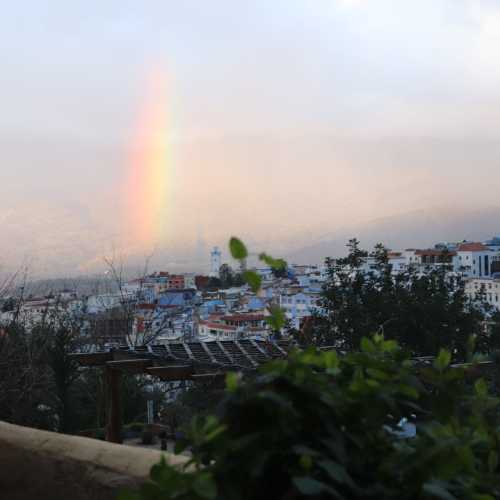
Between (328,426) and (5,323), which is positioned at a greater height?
(328,426)

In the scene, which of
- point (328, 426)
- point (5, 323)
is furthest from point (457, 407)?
point (5, 323)

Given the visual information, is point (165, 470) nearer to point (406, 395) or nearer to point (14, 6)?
point (406, 395)

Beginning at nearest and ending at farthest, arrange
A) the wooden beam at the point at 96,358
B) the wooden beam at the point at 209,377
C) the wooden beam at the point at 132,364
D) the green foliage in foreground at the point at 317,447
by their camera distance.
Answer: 1. the green foliage in foreground at the point at 317,447
2. the wooden beam at the point at 209,377
3. the wooden beam at the point at 132,364
4. the wooden beam at the point at 96,358

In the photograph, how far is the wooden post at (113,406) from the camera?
5.75 metres

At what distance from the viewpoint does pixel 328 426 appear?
80 cm

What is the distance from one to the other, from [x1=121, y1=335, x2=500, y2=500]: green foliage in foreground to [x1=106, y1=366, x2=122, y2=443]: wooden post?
5087 mm

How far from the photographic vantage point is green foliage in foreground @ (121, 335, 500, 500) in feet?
2.50

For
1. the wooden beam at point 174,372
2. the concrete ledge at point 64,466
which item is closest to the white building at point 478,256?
the wooden beam at point 174,372

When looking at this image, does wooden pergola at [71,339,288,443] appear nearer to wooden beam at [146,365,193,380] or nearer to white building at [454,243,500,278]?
wooden beam at [146,365,193,380]

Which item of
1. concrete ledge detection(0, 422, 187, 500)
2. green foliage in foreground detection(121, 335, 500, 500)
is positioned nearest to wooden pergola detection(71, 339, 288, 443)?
concrete ledge detection(0, 422, 187, 500)

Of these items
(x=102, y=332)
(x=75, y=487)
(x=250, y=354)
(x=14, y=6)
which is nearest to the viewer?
(x=75, y=487)

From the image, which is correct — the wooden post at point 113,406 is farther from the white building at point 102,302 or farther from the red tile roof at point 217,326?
the red tile roof at point 217,326

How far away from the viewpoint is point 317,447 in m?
0.79

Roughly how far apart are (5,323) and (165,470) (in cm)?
816
